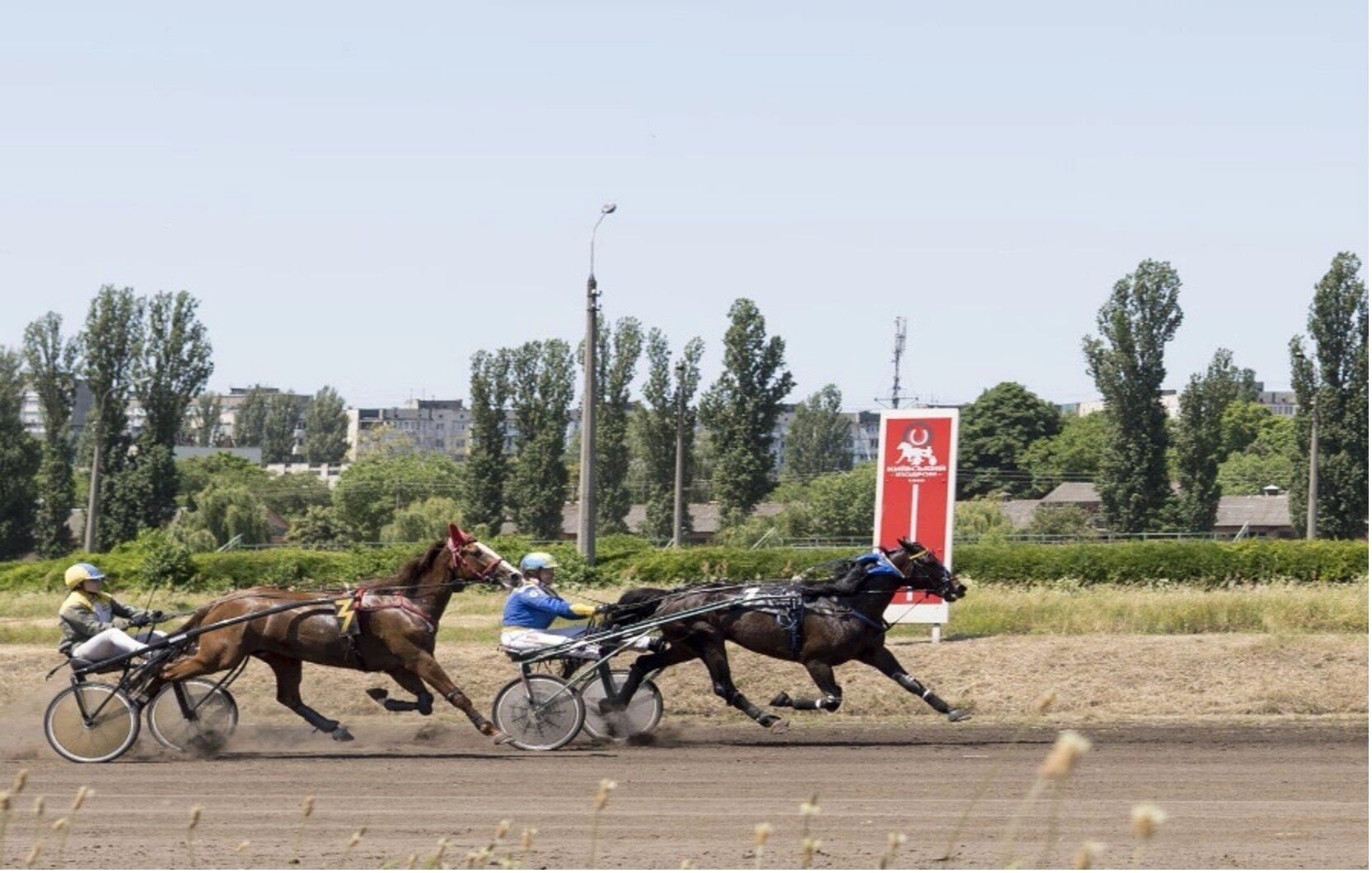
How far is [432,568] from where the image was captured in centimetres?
1440

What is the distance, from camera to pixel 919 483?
20328mm

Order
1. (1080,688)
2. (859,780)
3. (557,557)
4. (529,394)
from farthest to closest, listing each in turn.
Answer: (529,394) → (557,557) → (1080,688) → (859,780)

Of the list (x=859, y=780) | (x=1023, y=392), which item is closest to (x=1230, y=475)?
(x=1023, y=392)

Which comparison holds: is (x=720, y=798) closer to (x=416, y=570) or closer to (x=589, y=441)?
(x=416, y=570)

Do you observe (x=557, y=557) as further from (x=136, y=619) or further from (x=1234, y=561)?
(x=136, y=619)

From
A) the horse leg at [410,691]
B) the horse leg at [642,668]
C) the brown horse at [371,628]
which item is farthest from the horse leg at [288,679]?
the horse leg at [642,668]

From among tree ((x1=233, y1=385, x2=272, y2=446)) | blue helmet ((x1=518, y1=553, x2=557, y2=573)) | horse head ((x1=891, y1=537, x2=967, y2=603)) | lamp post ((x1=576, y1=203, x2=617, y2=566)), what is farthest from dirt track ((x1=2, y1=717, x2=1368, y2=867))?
tree ((x1=233, y1=385, x2=272, y2=446))

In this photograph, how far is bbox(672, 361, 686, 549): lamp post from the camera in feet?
182

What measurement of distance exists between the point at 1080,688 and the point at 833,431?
406 feet

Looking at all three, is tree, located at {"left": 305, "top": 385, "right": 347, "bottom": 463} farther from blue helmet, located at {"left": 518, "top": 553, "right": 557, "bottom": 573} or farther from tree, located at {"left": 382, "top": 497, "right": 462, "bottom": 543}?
blue helmet, located at {"left": 518, "top": 553, "right": 557, "bottom": 573}

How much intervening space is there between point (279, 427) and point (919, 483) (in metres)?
168

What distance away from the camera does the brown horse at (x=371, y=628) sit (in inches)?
560

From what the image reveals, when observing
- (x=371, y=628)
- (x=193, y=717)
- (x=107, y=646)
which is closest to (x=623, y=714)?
(x=371, y=628)

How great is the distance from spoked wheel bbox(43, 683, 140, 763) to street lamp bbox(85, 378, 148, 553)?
135ft
